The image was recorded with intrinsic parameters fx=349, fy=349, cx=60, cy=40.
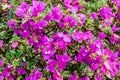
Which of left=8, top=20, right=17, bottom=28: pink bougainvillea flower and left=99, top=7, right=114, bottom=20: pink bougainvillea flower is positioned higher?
left=8, top=20, right=17, bottom=28: pink bougainvillea flower

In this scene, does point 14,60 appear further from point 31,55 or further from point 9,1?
point 9,1

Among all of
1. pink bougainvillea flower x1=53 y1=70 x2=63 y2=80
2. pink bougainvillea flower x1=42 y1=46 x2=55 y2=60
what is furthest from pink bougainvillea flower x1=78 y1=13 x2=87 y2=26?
pink bougainvillea flower x1=53 y1=70 x2=63 y2=80

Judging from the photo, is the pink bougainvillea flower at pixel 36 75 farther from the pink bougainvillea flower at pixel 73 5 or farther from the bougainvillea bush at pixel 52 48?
the pink bougainvillea flower at pixel 73 5

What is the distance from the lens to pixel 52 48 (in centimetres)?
258

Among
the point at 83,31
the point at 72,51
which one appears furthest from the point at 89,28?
the point at 72,51

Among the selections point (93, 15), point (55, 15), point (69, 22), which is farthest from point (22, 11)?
point (93, 15)

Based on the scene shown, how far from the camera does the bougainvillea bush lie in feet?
8.40

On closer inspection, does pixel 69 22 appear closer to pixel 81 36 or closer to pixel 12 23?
pixel 81 36

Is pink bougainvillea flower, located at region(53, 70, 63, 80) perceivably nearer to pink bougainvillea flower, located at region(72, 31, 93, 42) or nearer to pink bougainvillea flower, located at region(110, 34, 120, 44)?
pink bougainvillea flower, located at region(72, 31, 93, 42)

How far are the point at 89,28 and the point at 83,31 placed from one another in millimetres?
53

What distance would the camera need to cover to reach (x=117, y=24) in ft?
9.73

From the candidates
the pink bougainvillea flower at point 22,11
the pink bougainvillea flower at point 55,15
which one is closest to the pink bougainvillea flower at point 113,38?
the pink bougainvillea flower at point 55,15

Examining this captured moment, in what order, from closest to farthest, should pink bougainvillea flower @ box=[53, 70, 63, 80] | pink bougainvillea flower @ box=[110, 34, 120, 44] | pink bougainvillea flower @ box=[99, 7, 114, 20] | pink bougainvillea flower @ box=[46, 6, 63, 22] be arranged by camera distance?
pink bougainvillea flower @ box=[53, 70, 63, 80]
pink bougainvillea flower @ box=[46, 6, 63, 22]
pink bougainvillea flower @ box=[110, 34, 120, 44]
pink bougainvillea flower @ box=[99, 7, 114, 20]

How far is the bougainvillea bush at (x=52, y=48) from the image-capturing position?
256 cm
